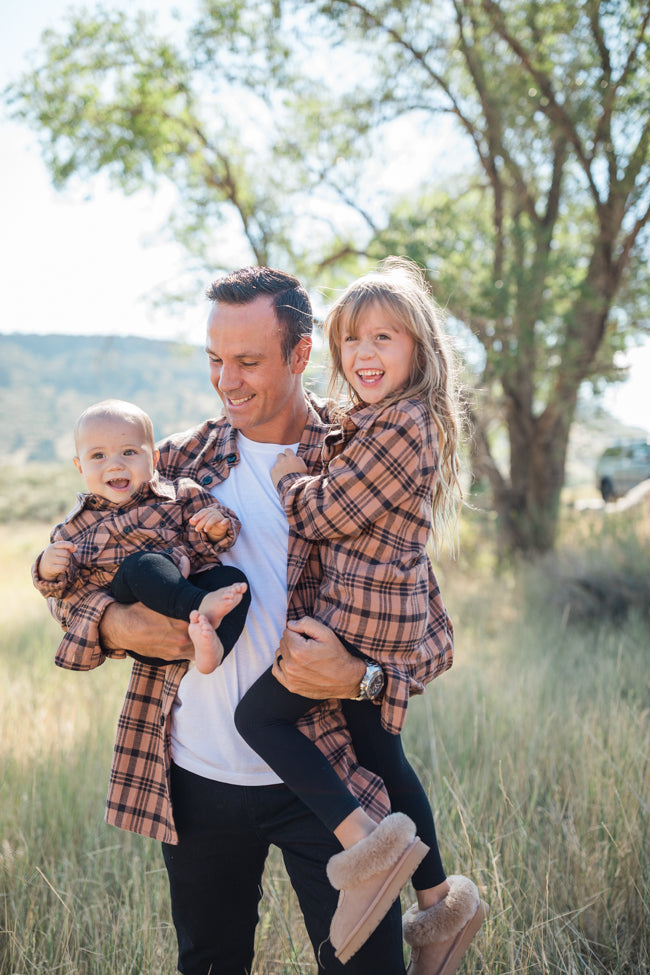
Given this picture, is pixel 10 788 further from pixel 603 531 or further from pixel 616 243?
pixel 616 243

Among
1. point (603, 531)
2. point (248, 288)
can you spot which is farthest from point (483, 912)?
point (603, 531)

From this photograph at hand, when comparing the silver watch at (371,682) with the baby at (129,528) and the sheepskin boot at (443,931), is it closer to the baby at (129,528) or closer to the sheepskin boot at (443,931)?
the baby at (129,528)

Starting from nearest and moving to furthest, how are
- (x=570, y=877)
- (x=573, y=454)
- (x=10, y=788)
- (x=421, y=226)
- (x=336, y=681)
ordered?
(x=336, y=681) → (x=570, y=877) → (x=10, y=788) → (x=421, y=226) → (x=573, y=454)

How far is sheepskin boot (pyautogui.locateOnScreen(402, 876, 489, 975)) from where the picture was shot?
182 centimetres

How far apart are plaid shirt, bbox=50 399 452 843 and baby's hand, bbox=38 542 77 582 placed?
0.12 m

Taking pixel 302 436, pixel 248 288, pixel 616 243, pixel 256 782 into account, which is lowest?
pixel 256 782

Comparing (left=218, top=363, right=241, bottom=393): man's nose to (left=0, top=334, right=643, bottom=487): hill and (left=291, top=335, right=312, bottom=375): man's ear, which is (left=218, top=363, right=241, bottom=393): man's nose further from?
(left=0, top=334, right=643, bottom=487): hill

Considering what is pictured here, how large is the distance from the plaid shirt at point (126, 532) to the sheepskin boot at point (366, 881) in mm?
824

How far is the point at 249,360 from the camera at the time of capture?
84.4 inches

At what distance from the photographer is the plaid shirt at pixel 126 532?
6.78 feet

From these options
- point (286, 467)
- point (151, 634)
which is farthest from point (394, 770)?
point (286, 467)

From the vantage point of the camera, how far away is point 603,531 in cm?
907

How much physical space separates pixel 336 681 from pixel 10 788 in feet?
8.22

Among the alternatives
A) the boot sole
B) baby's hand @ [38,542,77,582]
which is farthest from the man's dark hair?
the boot sole
